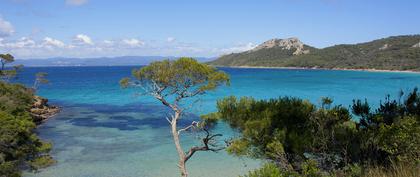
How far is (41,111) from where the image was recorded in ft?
148

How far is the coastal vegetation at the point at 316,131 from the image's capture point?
10961mm

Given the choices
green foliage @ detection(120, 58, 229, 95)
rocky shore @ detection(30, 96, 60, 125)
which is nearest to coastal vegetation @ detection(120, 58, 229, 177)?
green foliage @ detection(120, 58, 229, 95)

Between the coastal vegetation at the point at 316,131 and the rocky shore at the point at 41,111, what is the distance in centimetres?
3075

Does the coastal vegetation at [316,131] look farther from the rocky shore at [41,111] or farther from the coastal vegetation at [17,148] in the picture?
the rocky shore at [41,111]

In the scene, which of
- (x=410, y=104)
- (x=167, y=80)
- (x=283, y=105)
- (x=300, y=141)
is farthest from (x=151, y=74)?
(x=410, y=104)

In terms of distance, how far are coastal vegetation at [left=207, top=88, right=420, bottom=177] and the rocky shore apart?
30.8 meters

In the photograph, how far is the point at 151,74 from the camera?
18.6 metres

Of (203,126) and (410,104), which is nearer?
(410,104)

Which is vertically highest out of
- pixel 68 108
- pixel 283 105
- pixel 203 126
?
pixel 283 105

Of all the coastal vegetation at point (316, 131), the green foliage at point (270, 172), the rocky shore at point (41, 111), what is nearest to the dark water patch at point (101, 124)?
the rocky shore at point (41, 111)

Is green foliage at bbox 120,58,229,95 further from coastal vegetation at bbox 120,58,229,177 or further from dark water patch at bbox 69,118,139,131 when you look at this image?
dark water patch at bbox 69,118,139,131

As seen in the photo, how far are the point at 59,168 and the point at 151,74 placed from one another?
9.10 meters

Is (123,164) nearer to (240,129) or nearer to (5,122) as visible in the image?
(5,122)

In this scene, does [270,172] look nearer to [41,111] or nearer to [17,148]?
[17,148]
